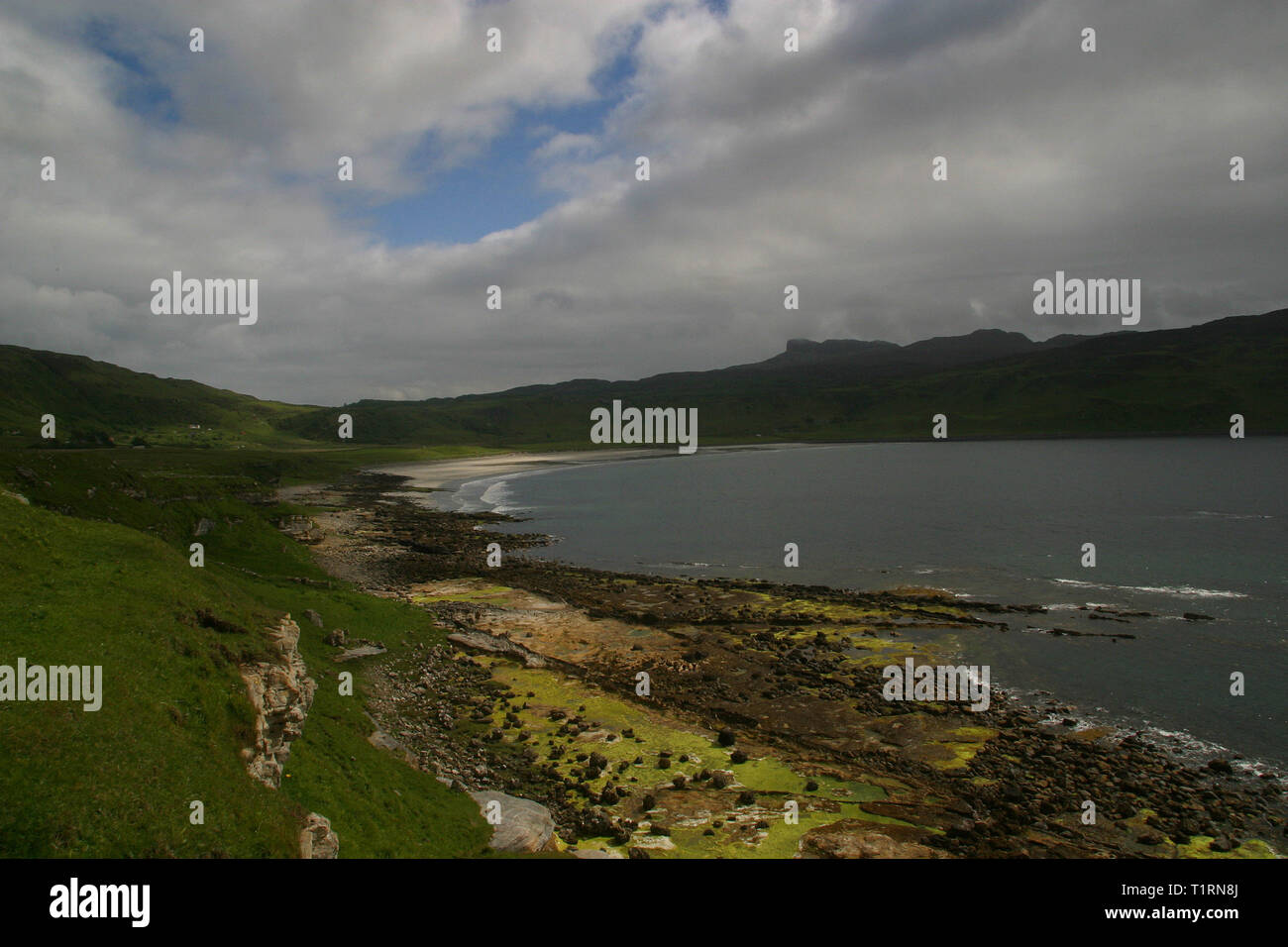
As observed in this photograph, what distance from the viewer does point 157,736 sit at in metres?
12.9

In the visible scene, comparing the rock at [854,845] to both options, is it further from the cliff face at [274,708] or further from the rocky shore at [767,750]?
the cliff face at [274,708]

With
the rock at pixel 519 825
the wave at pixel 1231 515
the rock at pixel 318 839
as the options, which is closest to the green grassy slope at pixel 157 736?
the rock at pixel 318 839

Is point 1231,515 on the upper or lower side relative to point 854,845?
upper

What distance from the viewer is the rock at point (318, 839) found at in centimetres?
1291

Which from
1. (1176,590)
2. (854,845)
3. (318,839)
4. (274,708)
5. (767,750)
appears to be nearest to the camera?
(318,839)

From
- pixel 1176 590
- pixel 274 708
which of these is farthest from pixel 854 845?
pixel 1176 590

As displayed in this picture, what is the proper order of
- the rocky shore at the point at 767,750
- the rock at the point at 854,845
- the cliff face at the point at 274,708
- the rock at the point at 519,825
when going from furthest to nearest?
1. the rocky shore at the point at 767,750
2. the rock at the point at 854,845
3. the rock at the point at 519,825
4. the cliff face at the point at 274,708

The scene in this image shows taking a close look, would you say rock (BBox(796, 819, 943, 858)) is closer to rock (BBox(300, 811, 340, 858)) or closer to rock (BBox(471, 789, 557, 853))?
rock (BBox(471, 789, 557, 853))

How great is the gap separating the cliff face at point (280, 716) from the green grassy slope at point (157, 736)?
336mm

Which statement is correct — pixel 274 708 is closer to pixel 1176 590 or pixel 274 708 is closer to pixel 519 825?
pixel 519 825

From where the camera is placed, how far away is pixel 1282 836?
71.1ft

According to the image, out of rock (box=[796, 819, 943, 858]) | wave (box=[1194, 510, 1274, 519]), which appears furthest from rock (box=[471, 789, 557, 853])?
wave (box=[1194, 510, 1274, 519])

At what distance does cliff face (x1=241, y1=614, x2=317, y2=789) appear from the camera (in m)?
15.0

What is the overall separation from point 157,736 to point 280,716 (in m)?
4.29
